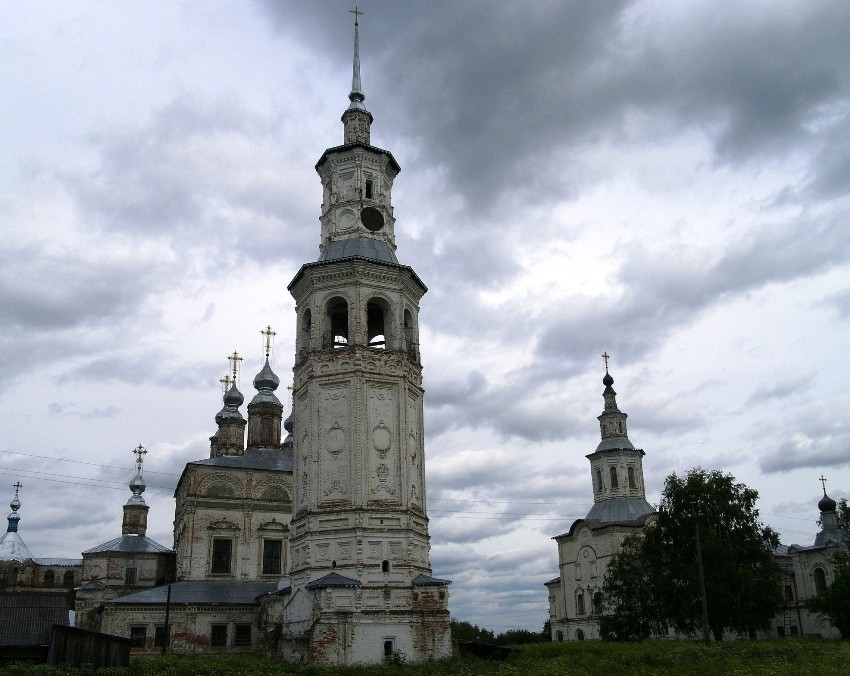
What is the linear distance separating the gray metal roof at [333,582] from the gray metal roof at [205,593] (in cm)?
1418

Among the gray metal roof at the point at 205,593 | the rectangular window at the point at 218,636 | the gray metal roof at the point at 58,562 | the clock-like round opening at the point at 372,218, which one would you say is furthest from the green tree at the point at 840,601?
the gray metal roof at the point at 58,562

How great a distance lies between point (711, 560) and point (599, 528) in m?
20.1

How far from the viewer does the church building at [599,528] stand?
1973 inches

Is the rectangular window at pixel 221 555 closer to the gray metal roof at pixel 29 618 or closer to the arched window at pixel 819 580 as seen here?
the gray metal roof at pixel 29 618

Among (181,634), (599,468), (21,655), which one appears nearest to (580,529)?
(599,468)

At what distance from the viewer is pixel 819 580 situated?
5491 cm

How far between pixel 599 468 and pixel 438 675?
3557cm

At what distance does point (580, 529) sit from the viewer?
53.0 metres

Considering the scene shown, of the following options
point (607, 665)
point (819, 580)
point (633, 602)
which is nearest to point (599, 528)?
point (633, 602)

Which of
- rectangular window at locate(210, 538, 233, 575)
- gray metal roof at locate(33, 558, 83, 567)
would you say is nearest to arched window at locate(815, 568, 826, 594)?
rectangular window at locate(210, 538, 233, 575)

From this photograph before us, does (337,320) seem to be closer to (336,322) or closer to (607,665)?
(336,322)

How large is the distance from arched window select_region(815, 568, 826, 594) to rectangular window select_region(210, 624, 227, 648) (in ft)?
133

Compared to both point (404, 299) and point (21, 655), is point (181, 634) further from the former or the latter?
point (404, 299)

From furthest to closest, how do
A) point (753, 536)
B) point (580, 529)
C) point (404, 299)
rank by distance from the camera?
point (580, 529) → point (753, 536) → point (404, 299)
